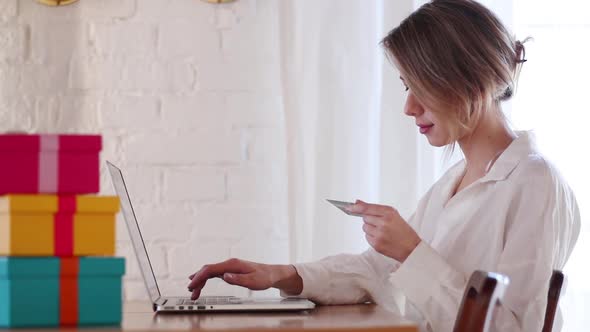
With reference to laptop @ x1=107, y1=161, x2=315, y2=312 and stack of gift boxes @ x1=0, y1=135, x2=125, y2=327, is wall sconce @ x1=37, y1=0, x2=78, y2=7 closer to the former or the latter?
laptop @ x1=107, y1=161, x2=315, y2=312

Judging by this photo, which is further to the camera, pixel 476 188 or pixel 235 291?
pixel 235 291

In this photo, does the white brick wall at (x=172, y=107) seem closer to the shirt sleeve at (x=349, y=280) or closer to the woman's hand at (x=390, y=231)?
the shirt sleeve at (x=349, y=280)

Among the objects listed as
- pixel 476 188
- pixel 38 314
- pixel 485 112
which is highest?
pixel 485 112

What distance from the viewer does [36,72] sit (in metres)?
2.09

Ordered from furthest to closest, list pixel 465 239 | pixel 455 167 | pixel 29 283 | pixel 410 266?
pixel 455 167 < pixel 465 239 < pixel 410 266 < pixel 29 283

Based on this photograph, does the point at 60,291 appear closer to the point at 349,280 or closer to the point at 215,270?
the point at 215,270

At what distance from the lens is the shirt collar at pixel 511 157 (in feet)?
5.25

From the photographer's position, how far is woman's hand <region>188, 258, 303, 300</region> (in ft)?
5.07

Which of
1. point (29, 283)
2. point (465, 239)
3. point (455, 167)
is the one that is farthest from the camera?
point (455, 167)

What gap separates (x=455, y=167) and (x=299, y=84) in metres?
0.44

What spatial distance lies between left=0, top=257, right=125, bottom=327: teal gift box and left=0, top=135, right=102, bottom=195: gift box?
87mm

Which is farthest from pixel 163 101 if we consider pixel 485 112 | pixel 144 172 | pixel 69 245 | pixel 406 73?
pixel 69 245

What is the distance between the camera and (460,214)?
1.67 m

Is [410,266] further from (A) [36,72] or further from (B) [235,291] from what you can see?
(A) [36,72]
